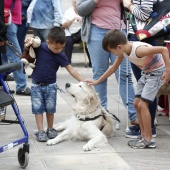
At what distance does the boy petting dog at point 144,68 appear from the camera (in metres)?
5.57

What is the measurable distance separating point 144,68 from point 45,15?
15.9ft

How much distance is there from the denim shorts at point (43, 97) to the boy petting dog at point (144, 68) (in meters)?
0.89

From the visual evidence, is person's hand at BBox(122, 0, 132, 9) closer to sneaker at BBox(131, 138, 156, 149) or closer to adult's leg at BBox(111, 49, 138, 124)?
adult's leg at BBox(111, 49, 138, 124)

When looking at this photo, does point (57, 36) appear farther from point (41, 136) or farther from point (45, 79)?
point (41, 136)

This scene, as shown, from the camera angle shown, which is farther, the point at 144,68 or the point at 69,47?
the point at 69,47

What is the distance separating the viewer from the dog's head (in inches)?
236

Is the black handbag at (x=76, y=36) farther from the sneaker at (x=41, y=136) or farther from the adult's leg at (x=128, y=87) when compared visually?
the sneaker at (x=41, y=136)

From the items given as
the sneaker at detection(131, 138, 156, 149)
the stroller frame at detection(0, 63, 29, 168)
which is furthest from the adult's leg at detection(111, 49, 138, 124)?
the stroller frame at detection(0, 63, 29, 168)

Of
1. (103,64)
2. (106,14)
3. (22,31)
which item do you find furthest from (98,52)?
(22,31)

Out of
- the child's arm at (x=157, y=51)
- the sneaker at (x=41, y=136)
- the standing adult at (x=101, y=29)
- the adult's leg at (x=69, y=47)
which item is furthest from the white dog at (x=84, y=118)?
the adult's leg at (x=69, y=47)

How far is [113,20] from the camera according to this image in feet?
21.9

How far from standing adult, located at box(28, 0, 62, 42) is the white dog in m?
4.31

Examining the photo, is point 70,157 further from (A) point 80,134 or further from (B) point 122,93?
(B) point 122,93

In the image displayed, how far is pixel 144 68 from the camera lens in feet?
18.8
